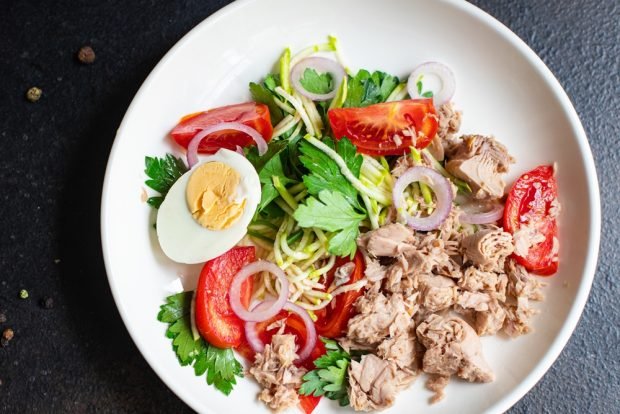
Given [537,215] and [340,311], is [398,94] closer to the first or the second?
[537,215]

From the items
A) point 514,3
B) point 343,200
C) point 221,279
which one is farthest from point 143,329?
point 514,3

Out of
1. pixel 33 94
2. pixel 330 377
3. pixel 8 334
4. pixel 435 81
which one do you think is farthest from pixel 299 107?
pixel 8 334

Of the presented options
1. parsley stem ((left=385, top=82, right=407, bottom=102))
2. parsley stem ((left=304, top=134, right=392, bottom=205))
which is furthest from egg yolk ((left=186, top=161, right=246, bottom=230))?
parsley stem ((left=385, top=82, right=407, bottom=102))

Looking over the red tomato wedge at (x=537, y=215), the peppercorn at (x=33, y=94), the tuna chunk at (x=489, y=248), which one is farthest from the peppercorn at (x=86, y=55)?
the red tomato wedge at (x=537, y=215)

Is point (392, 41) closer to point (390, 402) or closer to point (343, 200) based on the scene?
point (343, 200)

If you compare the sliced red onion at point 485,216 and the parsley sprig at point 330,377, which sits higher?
the sliced red onion at point 485,216

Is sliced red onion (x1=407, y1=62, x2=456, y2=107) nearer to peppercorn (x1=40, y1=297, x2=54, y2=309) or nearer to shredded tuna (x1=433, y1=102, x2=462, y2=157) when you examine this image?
shredded tuna (x1=433, y1=102, x2=462, y2=157)

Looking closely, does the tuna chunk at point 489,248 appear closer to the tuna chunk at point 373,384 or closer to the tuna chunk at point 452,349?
the tuna chunk at point 452,349
